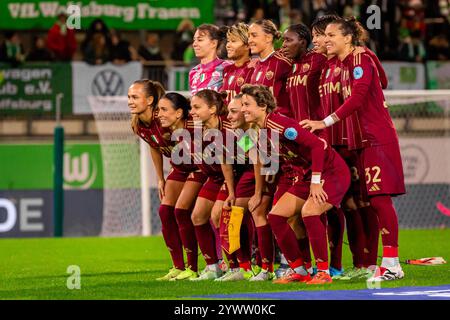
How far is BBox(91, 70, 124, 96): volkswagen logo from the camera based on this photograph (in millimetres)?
16250

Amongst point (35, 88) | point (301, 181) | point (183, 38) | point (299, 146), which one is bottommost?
point (301, 181)

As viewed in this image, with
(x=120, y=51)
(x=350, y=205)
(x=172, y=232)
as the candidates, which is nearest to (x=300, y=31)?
(x=350, y=205)

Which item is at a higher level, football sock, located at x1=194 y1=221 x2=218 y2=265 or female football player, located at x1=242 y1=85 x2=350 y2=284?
female football player, located at x1=242 y1=85 x2=350 y2=284

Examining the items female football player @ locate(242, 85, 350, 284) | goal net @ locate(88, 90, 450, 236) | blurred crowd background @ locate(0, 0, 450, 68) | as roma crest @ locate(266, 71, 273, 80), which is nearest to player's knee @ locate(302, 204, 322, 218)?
female football player @ locate(242, 85, 350, 284)

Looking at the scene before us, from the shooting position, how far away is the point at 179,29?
58.2 ft

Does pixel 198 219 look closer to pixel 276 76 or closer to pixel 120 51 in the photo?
pixel 276 76

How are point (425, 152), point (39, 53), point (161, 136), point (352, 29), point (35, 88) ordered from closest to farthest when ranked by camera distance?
point (352, 29)
point (161, 136)
point (425, 152)
point (35, 88)
point (39, 53)

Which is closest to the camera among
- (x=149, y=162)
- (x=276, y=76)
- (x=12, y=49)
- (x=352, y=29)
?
(x=352, y=29)

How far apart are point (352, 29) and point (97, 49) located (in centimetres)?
939

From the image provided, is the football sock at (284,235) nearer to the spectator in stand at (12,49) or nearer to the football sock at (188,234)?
the football sock at (188,234)

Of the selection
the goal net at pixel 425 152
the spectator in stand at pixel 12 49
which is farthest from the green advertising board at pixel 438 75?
the spectator in stand at pixel 12 49

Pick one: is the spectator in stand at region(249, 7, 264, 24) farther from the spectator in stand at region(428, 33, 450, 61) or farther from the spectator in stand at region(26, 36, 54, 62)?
the spectator in stand at region(26, 36, 54, 62)

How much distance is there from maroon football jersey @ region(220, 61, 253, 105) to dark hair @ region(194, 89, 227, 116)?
272 millimetres

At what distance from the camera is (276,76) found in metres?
8.56
